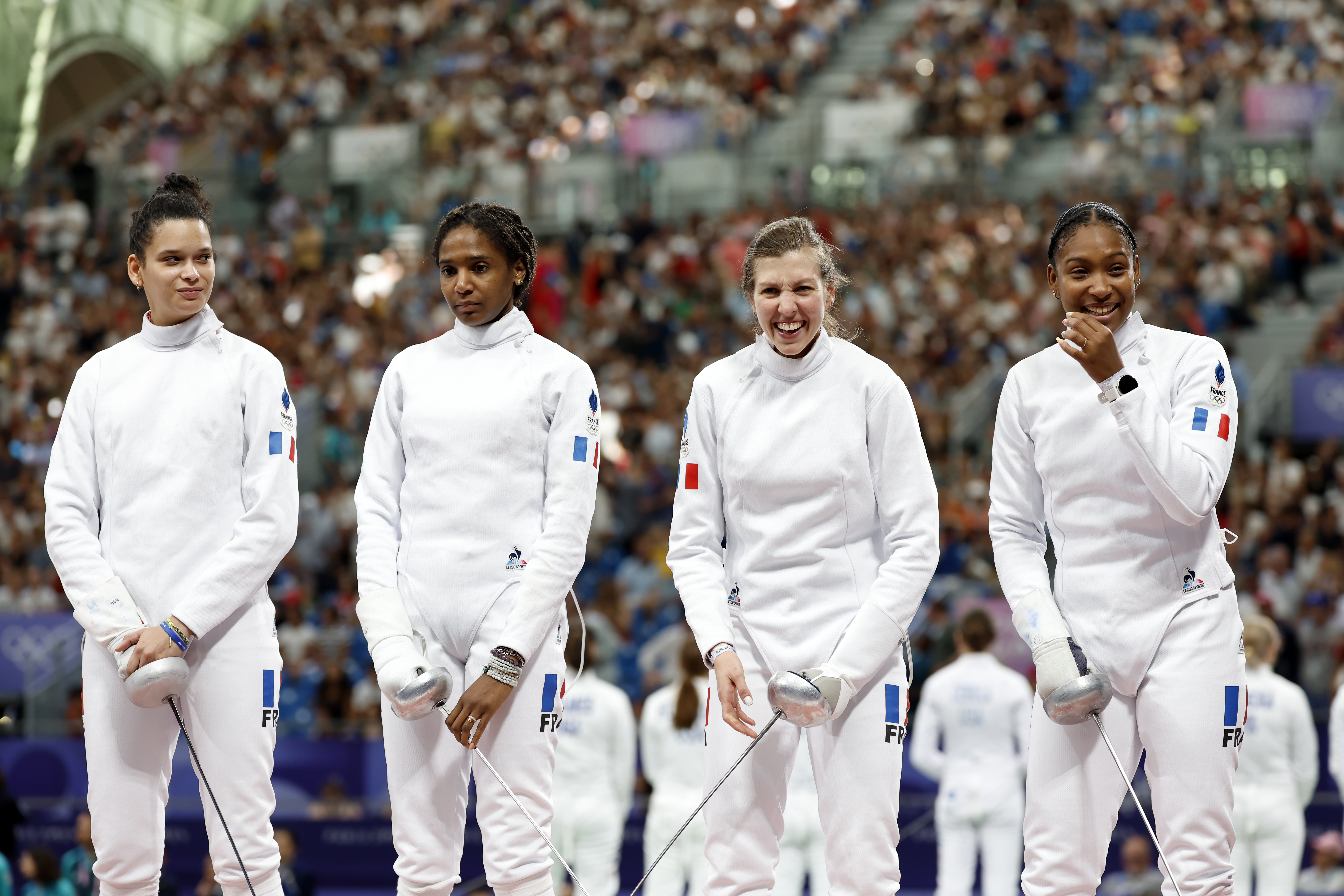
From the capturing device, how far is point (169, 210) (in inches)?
157

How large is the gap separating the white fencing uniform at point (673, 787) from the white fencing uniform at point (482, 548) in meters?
3.44

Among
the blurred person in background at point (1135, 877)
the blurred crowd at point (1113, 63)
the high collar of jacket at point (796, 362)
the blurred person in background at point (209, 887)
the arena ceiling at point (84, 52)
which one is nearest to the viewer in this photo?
the high collar of jacket at point (796, 362)

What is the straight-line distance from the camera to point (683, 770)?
284 inches

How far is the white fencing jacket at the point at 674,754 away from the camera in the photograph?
716cm

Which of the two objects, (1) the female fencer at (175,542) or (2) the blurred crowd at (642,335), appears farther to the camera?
(2) the blurred crowd at (642,335)

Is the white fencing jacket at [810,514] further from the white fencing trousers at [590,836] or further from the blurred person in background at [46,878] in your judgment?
the blurred person in background at [46,878]

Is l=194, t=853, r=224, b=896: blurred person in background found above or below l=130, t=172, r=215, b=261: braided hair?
below

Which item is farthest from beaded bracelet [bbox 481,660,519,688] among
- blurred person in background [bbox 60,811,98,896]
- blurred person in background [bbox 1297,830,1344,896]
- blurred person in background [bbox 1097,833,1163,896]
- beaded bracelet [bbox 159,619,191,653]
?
blurred person in background [bbox 1297,830,1344,896]

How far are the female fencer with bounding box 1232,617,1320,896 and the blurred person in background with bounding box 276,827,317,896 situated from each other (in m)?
4.24

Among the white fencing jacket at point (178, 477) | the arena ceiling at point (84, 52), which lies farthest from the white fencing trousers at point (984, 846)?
the arena ceiling at point (84, 52)

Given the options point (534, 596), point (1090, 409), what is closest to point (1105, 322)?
point (1090, 409)

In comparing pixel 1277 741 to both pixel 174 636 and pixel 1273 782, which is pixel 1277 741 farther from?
pixel 174 636

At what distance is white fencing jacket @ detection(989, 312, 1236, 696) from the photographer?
3441 millimetres

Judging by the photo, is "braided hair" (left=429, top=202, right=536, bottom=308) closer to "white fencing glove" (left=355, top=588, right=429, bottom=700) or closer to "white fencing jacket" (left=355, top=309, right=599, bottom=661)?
"white fencing jacket" (left=355, top=309, right=599, bottom=661)
